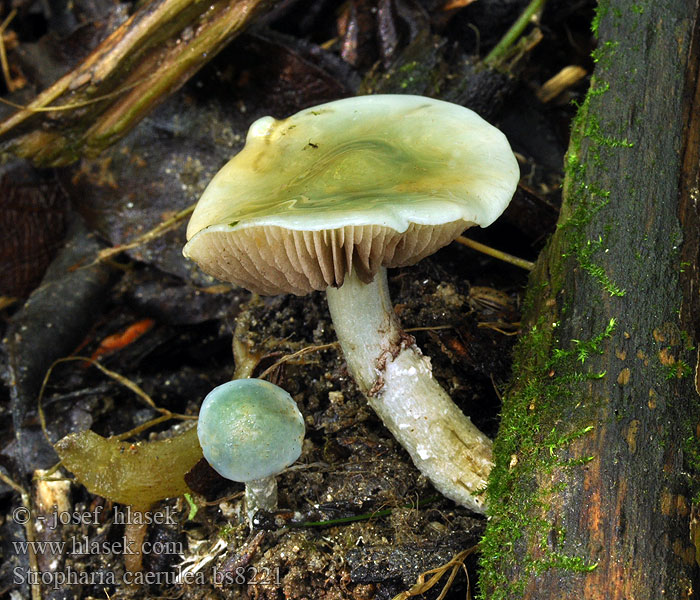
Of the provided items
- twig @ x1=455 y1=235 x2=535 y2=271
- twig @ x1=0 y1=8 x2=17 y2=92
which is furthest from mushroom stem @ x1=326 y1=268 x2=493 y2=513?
twig @ x1=0 y1=8 x2=17 y2=92

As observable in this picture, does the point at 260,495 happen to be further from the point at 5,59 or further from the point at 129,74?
the point at 5,59

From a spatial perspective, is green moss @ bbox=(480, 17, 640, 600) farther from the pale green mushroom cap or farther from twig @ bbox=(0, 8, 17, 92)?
twig @ bbox=(0, 8, 17, 92)

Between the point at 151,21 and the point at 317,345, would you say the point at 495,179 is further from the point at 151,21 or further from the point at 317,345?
the point at 151,21

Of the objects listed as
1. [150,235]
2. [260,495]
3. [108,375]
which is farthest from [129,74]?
[260,495]

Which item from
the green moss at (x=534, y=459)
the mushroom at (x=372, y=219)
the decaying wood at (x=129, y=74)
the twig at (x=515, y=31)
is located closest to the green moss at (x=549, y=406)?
the green moss at (x=534, y=459)

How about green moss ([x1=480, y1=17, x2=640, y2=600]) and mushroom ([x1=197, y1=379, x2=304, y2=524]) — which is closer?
green moss ([x1=480, y1=17, x2=640, y2=600])

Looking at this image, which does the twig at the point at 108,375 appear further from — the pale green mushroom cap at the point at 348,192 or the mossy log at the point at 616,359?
the mossy log at the point at 616,359

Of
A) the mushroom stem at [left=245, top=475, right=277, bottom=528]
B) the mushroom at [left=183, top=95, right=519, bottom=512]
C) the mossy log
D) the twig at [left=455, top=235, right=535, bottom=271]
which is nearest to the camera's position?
the mossy log
